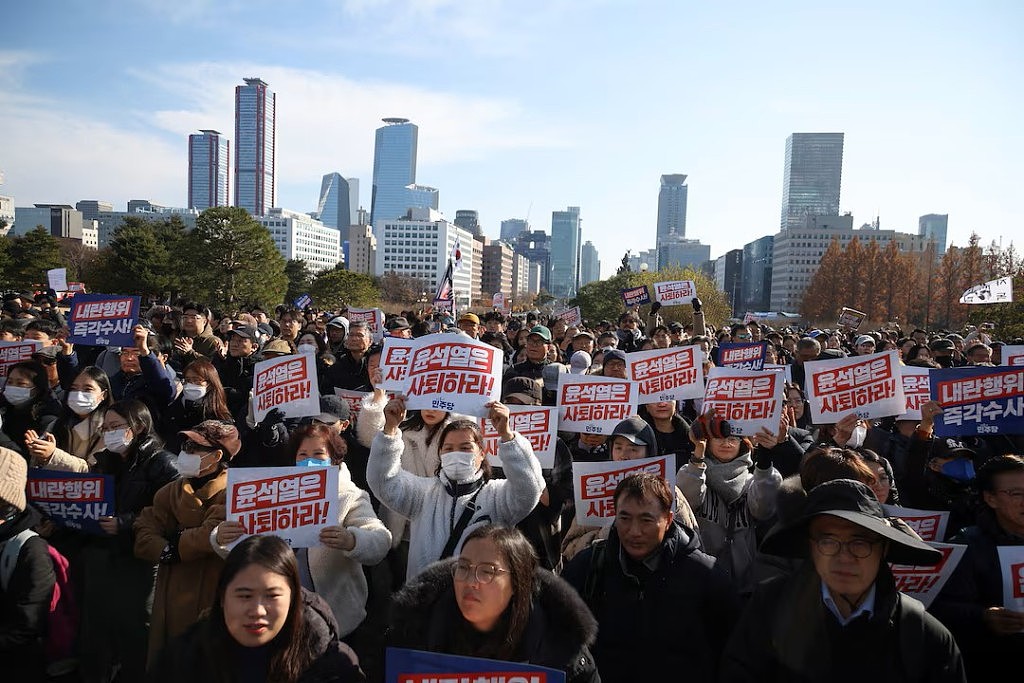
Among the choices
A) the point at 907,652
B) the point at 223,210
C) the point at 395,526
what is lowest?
the point at 395,526

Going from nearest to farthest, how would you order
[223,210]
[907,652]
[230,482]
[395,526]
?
[907,652], [230,482], [395,526], [223,210]

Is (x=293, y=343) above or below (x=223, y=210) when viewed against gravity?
below

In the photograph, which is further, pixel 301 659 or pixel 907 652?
pixel 301 659

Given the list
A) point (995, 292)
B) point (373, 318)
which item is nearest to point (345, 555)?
point (373, 318)

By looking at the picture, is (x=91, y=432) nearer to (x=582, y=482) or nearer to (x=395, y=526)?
(x=395, y=526)

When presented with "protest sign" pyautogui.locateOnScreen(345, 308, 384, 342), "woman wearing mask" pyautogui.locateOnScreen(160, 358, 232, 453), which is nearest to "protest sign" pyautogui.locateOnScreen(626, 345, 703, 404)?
"woman wearing mask" pyautogui.locateOnScreen(160, 358, 232, 453)

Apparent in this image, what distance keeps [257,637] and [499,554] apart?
92cm

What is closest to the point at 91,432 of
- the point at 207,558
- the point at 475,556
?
the point at 207,558

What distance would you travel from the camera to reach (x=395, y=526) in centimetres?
454

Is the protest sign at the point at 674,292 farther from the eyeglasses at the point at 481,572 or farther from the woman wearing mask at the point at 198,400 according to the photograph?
the eyeglasses at the point at 481,572

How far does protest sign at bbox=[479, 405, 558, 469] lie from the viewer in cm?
518

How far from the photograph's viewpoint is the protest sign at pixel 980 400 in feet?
17.6

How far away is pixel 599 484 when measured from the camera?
4.16 m

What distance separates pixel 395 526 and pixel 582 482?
1238mm
